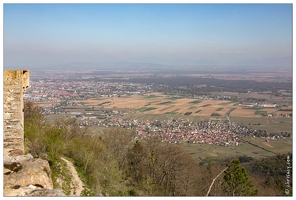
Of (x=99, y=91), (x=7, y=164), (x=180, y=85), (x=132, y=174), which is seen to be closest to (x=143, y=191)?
(x=132, y=174)

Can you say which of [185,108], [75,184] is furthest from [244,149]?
[75,184]

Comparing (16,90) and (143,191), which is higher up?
(16,90)

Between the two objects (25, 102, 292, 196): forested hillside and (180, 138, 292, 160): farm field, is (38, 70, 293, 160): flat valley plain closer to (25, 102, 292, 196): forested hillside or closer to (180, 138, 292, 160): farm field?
(180, 138, 292, 160): farm field

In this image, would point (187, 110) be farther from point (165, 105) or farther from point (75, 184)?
point (75, 184)

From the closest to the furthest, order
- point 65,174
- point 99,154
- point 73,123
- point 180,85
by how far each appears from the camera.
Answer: point 65,174 < point 99,154 < point 73,123 < point 180,85

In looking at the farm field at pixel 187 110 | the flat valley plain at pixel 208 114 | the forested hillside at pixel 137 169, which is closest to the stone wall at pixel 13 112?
the forested hillside at pixel 137 169

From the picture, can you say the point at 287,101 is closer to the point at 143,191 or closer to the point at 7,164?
the point at 143,191
